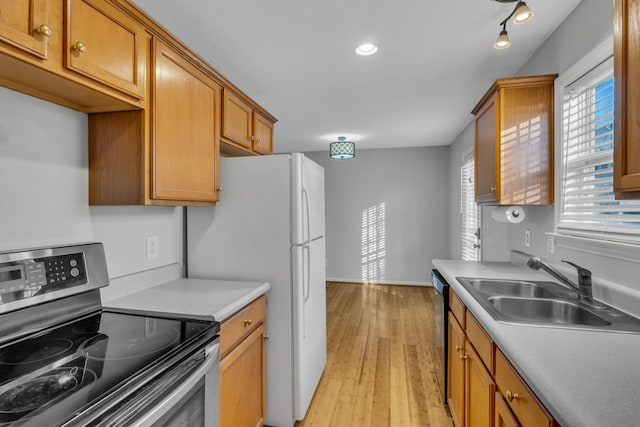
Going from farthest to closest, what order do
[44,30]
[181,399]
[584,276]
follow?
[584,276]
[181,399]
[44,30]

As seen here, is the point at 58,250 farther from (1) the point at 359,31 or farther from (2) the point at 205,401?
(1) the point at 359,31

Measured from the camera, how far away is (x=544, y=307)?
5.21ft

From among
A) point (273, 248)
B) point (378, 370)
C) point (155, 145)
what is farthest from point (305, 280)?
point (378, 370)

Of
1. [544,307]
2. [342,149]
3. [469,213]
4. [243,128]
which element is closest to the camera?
[544,307]

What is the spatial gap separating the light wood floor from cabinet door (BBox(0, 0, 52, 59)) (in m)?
2.22

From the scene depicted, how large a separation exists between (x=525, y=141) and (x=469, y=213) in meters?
2.35

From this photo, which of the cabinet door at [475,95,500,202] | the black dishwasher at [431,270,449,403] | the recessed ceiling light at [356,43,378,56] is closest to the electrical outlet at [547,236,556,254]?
the cabinet door at [475,95,500,202]

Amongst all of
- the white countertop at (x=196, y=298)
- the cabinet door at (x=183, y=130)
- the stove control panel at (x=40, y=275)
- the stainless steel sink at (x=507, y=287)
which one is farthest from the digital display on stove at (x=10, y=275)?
the stainless steel sink at (x=507, y=287)

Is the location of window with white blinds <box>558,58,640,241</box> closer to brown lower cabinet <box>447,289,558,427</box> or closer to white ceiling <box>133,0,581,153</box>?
white ceiling <box>133,0,581,153</box>

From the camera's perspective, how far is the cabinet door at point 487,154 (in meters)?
2.00

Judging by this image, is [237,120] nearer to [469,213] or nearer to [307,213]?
[307,213]

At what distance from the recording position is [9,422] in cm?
66

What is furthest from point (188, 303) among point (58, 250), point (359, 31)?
point (359, 31)

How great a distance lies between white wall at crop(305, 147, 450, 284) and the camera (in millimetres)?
5434
